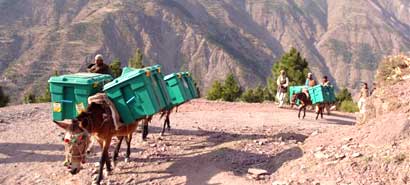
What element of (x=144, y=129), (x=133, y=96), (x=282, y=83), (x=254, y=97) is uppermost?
(x=282, y=83)

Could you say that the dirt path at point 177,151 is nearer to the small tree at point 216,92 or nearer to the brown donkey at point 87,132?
the brown donkey at point 87,132

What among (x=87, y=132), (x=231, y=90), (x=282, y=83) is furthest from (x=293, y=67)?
(x=87, y=132)

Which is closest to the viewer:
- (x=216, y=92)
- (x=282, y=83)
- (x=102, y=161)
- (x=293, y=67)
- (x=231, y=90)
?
(x=102, y=161)

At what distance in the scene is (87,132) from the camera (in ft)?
A: 21.6

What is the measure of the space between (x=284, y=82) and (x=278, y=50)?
591 ft

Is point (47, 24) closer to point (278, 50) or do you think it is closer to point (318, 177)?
point (278, 50)

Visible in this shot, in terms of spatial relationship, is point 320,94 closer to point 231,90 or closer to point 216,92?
point 216,92

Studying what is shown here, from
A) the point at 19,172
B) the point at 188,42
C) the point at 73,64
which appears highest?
the point at 188,42

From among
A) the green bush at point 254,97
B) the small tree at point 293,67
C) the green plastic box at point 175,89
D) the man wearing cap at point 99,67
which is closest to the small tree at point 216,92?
the green bush at point 254,97

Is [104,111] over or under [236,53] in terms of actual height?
under

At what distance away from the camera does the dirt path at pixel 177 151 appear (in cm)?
773

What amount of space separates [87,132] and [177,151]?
3309 millimetres

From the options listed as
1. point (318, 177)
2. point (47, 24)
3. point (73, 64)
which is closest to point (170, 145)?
point (318, 177)

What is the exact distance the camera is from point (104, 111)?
23.8 ft
